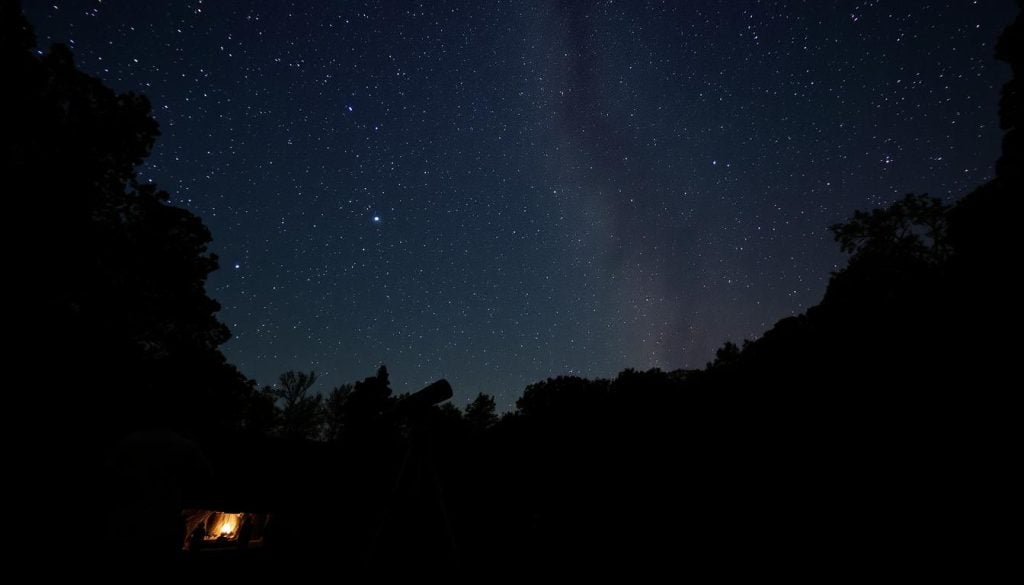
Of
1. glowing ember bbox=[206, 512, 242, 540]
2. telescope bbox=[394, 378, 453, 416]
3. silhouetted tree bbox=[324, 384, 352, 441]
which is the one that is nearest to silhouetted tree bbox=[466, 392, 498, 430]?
silhouetted tree bbox=[324, 384, 352, 441]

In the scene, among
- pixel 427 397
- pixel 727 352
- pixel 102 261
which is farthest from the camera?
pixel 727 352

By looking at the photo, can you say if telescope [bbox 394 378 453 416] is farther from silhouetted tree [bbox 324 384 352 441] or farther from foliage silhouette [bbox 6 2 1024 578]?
silhouetted tree [bbox 324 384 352 441]

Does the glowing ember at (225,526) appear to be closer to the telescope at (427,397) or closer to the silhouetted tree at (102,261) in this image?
the silhouetted tree at (102,261)

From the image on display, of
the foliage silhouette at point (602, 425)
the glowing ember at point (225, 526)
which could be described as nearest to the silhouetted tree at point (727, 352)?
the foliage silhouette at point (602, 425)

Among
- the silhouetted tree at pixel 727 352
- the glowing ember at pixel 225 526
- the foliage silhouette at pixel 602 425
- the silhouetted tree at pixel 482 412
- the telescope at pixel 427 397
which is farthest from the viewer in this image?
the silhouetted tree at pixel 482 412

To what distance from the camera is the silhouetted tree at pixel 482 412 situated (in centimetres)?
4721

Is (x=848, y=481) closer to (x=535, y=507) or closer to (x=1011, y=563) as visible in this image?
(x=1011, y=563)

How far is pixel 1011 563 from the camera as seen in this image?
450cm

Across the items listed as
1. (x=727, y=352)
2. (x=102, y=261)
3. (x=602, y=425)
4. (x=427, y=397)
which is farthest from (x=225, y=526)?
(x=727, y=352)

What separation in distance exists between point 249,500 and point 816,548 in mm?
15915

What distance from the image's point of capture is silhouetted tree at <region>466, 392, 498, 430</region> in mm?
47213

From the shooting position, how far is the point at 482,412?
159 feet

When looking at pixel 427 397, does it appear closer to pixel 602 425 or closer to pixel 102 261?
pixel 602 425

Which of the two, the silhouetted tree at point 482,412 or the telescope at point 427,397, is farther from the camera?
the silhouetted tree at point 482,412
